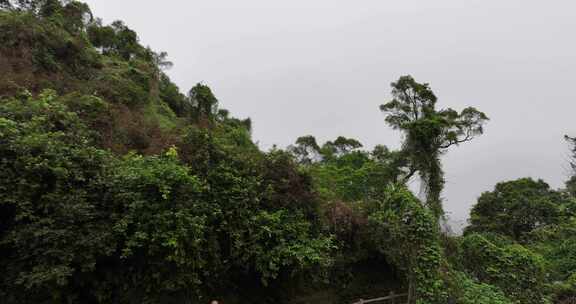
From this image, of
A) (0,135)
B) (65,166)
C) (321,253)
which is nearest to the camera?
(0,135)

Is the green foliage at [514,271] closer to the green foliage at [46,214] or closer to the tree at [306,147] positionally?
the green foliage at [46,214]

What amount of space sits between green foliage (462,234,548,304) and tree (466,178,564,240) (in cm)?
1474

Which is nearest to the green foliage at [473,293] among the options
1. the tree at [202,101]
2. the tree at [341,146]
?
the tree at [202,101]

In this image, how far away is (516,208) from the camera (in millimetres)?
23188

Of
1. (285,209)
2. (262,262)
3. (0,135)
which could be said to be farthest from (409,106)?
(0,135)

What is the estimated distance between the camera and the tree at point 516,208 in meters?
21.8

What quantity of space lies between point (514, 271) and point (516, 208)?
1898 cm

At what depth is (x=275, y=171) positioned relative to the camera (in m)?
7.94

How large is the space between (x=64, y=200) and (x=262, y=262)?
13.5 ft

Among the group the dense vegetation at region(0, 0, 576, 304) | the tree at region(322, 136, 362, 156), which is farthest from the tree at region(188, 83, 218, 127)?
the tree at region(322, 136, 362, 156)

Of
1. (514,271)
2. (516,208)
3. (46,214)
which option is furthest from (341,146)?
(46,214)

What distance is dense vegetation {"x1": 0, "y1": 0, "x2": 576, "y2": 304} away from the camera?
16.3ft

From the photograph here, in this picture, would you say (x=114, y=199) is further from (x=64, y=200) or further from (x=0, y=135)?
(x=0, y=135)

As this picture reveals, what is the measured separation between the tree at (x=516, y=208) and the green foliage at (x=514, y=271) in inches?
580
